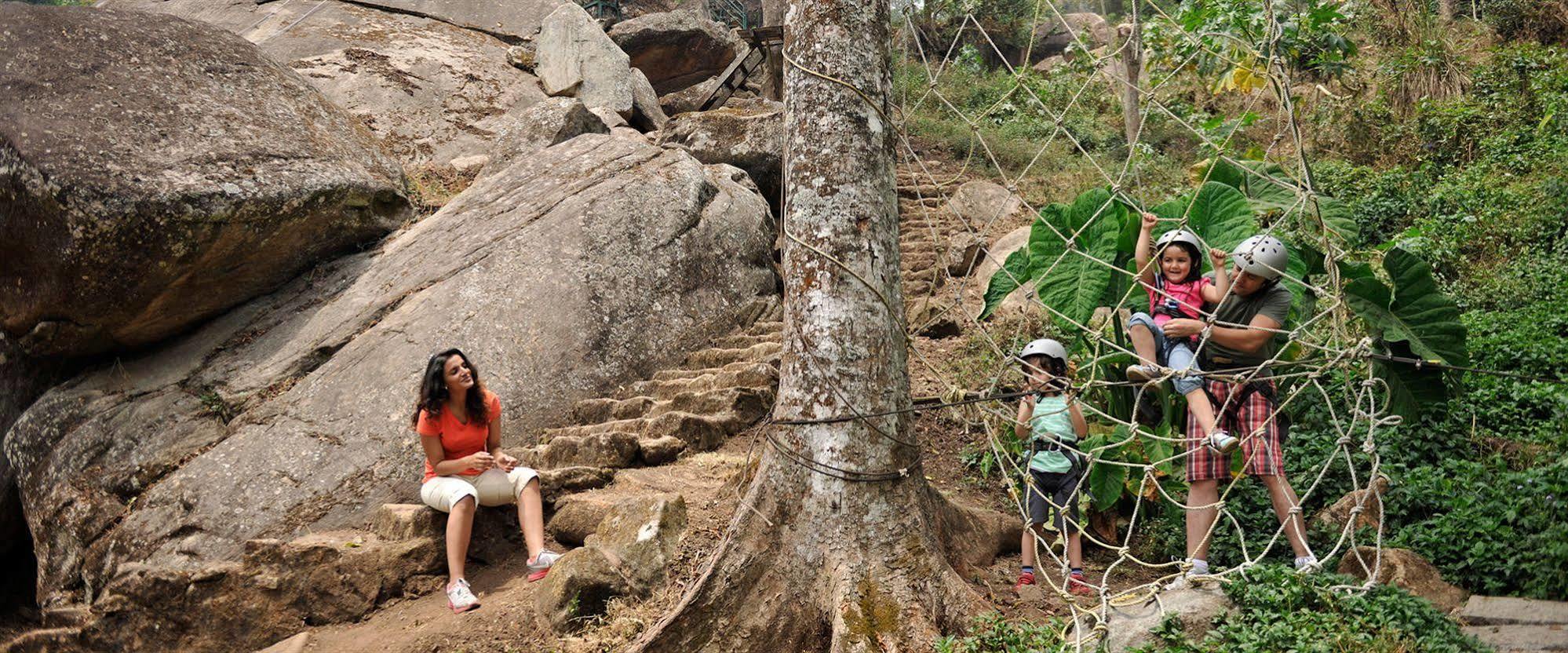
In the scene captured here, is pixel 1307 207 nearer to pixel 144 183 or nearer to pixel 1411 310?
pixel 1411 310

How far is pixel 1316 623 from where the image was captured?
127 inches

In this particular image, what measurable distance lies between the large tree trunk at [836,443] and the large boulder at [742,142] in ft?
18.3

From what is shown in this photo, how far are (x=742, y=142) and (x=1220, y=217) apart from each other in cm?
569

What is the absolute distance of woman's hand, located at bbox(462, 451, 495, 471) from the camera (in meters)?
4.70

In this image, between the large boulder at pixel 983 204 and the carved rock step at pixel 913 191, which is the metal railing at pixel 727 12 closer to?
the carved rock step at pixel 913 191

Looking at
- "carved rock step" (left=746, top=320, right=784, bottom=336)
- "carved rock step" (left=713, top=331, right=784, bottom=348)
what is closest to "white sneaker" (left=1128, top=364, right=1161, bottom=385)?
"carved rock step" (left=713, top=331, right=784, bottom=348)

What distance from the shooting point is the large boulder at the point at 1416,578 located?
142 inches

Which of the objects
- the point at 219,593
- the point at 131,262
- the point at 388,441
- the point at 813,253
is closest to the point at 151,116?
the point at 131,262

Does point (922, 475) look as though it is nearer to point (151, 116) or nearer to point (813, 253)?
point (813, 253)

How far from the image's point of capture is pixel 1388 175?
780 cm

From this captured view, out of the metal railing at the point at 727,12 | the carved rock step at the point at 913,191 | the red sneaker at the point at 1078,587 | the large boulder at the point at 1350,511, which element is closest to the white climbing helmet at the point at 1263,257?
the large boulder at the point at 1350,511

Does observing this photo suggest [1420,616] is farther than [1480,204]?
No

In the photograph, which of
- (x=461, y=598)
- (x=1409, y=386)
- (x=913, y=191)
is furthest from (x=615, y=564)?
(x=913, y=191)

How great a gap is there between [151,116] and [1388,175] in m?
8.80
